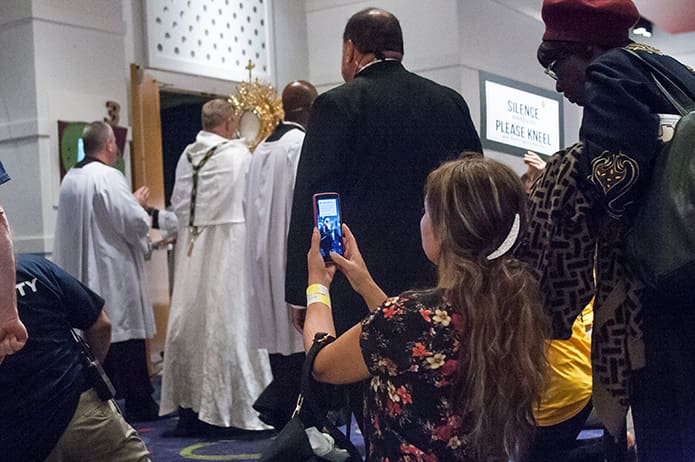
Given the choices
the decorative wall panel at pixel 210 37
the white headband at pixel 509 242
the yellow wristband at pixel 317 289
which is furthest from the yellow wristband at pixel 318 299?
the decorative wall panel at pixel 210 37

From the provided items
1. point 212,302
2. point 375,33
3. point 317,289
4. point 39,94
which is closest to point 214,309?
point 212,302

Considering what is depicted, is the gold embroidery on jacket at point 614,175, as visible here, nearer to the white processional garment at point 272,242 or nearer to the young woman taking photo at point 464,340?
the young woman taking photo at point 464,340

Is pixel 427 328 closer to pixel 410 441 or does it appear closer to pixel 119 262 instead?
pixel 410 441

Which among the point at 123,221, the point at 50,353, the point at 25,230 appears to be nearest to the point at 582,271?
the point at 50,353

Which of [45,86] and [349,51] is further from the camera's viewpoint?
[45,86]

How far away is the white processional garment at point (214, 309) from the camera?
4.50 metres

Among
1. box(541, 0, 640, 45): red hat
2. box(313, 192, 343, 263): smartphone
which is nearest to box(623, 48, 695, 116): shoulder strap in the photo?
box(541, 0, 640, 45): red hat

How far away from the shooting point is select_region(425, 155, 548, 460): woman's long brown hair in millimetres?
1654

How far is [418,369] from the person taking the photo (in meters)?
1.67

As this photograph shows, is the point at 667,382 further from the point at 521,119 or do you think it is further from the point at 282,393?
the point at 521,119

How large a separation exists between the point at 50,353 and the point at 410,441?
45.5 inches

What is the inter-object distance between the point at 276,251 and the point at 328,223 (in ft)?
6.74

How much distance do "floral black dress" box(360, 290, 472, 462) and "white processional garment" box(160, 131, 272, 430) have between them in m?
2.83

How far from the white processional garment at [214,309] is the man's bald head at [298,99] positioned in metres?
0.57
